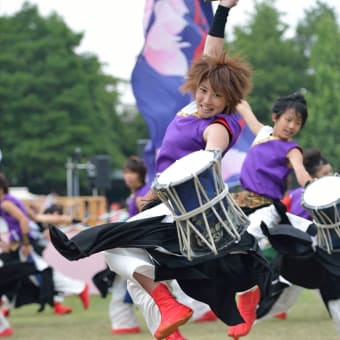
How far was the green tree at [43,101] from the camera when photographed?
200ft

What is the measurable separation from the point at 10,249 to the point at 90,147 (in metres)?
50.7

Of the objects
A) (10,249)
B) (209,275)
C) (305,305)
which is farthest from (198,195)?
(305,305)

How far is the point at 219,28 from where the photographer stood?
716 centimetres

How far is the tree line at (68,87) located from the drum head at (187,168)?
5074cm

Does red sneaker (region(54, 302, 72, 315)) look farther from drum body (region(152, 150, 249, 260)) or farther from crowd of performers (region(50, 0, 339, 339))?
drum body (region(152, 150, 249, 260))

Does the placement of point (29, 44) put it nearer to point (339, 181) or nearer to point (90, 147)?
point (90, 147)

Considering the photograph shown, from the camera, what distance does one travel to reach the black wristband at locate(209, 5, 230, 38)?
7.09m

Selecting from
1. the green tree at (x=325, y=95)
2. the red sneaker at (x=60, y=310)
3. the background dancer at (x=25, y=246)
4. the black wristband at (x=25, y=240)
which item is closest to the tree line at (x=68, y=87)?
the green tree at (x=325, y=95)

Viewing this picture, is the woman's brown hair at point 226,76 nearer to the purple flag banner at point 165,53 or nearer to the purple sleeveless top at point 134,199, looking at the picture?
the purple sleeveless top at point 134,199

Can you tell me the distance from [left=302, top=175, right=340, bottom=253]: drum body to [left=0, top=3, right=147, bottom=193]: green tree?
174 ft

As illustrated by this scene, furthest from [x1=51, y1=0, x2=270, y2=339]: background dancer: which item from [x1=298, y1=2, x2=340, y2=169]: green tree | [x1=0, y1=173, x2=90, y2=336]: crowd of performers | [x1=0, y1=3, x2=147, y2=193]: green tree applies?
[x1=0, y1=3, x2=147, y2=193]: green tree

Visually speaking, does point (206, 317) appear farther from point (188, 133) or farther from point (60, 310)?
point (188, 133)

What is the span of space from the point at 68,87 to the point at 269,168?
5550cm

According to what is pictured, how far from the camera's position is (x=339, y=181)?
7309mm
